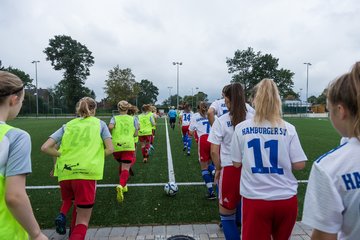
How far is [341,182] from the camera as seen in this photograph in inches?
56.6

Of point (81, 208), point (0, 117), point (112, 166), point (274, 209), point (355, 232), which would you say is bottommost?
point (112, 166)

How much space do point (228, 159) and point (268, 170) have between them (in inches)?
42.8

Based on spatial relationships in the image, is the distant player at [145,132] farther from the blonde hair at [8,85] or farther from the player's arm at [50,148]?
the blonde hair at [8,85]

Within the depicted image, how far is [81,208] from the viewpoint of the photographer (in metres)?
4.04

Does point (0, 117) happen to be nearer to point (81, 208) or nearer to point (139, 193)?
point (81, 208)

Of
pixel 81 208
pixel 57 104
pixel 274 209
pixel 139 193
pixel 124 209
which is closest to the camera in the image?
pixel 274 209

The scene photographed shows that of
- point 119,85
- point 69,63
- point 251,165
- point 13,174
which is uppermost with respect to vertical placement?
point 69,63

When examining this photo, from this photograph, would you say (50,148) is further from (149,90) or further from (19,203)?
(149,90)

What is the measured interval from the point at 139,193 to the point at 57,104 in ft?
278

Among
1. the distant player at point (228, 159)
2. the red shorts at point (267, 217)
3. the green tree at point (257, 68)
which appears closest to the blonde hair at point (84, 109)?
A: the distant player at point (228, 159)

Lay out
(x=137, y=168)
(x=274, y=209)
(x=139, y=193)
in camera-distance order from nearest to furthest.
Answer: (x=274, y=209) → (x=139, y=193) → (x=137, y=168)

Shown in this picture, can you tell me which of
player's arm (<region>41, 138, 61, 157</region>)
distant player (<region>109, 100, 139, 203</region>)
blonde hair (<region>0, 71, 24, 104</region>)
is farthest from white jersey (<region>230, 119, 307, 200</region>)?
distant player (<region>109, 100, 139, 203</region>)

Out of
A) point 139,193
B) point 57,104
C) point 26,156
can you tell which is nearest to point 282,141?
point 26,156

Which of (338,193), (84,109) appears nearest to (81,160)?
(84,109)
